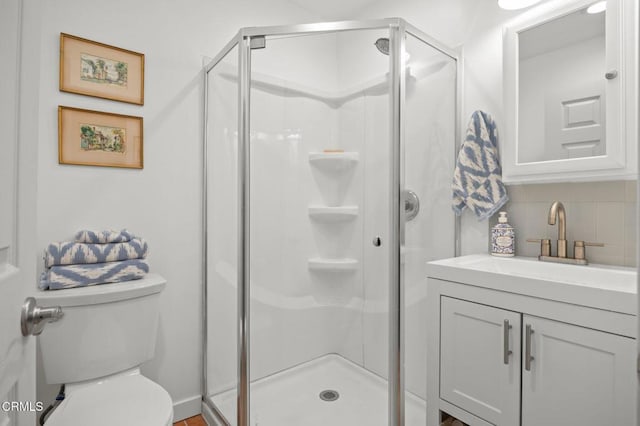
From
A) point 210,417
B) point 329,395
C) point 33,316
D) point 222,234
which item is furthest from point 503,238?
point 210,417

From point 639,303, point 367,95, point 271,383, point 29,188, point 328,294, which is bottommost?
point 271,383

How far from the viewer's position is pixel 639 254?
1.94 ft

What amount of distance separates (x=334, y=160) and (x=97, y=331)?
47.8 inches

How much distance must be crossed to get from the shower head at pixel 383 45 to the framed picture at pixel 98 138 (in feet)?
4.01

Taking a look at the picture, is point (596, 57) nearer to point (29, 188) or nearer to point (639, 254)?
point (639, 254)

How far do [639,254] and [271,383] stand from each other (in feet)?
4.86

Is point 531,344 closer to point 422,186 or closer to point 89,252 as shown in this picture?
point 422,186

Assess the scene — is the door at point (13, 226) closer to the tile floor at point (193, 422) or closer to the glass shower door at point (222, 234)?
the glass shower door at point (222, 234)

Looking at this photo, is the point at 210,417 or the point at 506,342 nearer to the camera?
the point at 506,342

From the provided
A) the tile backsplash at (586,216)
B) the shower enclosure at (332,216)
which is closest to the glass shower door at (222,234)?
the shower enclosure at (332,216)

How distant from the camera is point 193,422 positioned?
1825 millimetres

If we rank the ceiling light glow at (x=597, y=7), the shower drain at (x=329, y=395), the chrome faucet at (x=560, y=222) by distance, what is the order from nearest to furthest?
the ceiling light glow at (x=597, y=7) → the chrome faucet at (x=560, y=222) → the shower drain at (x=329, y=395)

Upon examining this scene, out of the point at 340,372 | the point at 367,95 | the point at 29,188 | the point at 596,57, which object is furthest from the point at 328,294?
the point at 596,57

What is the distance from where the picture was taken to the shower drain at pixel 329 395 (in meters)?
1.64
